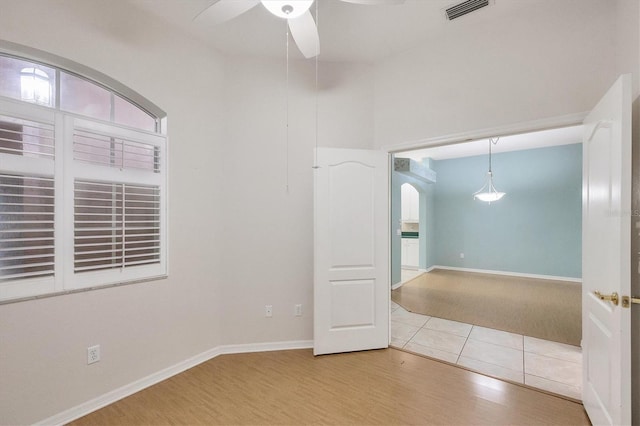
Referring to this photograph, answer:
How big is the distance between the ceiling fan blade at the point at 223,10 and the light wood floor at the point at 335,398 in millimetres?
2646

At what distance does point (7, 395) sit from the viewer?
171cm

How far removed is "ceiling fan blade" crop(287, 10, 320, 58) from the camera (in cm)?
165

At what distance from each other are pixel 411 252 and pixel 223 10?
749 cm

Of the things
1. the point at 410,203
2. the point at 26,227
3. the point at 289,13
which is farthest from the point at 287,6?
the point at 410,203

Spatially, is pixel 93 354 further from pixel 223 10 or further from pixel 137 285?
pixel 223 10

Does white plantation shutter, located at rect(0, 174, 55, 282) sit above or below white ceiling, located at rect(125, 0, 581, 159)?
below

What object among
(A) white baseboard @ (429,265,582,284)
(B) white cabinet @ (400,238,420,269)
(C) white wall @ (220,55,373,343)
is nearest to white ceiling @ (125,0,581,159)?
(C) white wall @ (220,55,373,343)

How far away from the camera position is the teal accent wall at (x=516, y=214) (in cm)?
620

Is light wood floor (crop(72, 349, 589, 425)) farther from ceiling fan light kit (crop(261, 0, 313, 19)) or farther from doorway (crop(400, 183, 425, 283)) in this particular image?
doorway (crop(400, 183, 425, 283))

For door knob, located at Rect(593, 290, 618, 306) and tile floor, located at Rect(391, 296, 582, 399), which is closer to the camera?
door knob, located at Rect(593, 290, 618, 306)

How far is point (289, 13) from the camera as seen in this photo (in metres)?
1.45

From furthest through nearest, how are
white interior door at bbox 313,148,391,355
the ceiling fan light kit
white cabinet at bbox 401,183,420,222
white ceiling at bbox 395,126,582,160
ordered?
1. white cabinet at bbox 401,183,420,222
2. white ceiling at bbox 395,126,582,160
3. white interior door at bbox 313,148,391,355
4. the ceiling fan light kit

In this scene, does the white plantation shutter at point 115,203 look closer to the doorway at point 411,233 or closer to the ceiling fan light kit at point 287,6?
the ceiling fan light kit at point 287,6

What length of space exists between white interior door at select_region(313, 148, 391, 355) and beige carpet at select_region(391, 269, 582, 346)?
169 centimetres
